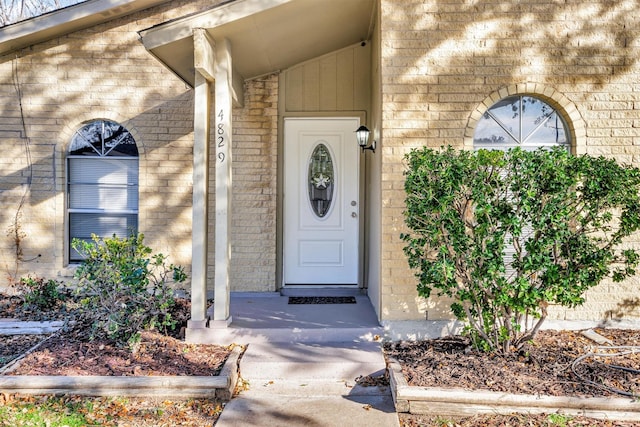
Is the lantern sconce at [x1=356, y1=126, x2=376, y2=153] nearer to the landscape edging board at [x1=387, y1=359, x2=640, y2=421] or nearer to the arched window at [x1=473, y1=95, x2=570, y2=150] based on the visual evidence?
the arched window at [x1=473, y1=95, x2=570, y2=150]

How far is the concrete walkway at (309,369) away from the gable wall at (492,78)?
636 millimetres

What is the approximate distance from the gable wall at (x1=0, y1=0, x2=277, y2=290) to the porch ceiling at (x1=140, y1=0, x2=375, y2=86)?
1271mm

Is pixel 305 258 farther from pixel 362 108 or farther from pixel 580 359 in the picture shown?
pixel 580 359

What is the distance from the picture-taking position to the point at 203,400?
12.1 feet

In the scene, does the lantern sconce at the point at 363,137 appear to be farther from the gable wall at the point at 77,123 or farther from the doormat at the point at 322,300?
the gable wall at the point at 77,123

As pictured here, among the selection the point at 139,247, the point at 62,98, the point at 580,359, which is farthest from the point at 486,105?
the point at 62,98

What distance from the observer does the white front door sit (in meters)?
6.77

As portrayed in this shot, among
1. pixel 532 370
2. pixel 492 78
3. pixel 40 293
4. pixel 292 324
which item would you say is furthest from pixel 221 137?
pixel 532 370

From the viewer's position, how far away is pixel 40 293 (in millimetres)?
5938

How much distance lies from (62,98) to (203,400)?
483 centimetres

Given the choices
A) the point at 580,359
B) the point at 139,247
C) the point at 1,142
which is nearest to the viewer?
the point at 580,359

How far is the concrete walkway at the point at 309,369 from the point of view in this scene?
3.52 m

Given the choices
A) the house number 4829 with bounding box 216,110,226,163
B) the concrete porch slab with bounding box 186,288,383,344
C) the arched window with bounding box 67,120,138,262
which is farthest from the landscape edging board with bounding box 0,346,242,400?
the arched window with bounding box 67,120,138,262

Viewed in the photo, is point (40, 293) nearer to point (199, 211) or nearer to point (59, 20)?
point (199, 211)
